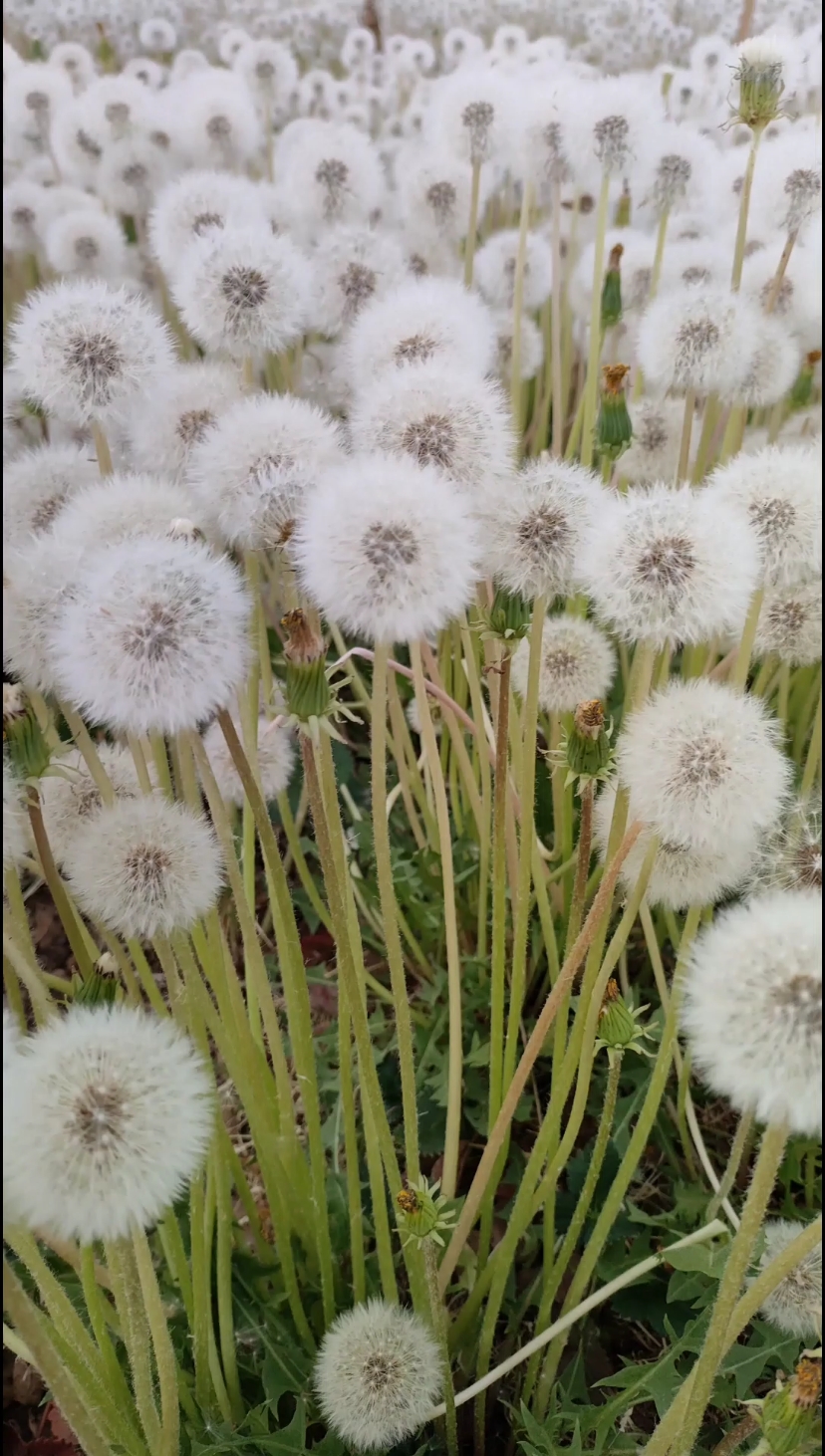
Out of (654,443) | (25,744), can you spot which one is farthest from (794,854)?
(654,443)

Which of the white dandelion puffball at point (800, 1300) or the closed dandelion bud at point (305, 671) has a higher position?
the closed dandelion bud at point (305, 671)

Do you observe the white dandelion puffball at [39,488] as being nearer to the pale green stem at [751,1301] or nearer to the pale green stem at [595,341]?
the pale green stem at [595,341]

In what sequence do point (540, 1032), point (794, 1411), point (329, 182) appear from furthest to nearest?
point (329, 182), point (540, 1032), point (794, 1411)

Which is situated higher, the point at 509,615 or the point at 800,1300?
the point at 509,615

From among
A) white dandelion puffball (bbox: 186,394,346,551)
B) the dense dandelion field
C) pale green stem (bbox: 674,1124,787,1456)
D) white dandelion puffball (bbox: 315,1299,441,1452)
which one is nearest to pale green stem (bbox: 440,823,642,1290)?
the dense dandelion field

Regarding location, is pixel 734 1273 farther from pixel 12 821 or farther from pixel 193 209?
pixel 193 209

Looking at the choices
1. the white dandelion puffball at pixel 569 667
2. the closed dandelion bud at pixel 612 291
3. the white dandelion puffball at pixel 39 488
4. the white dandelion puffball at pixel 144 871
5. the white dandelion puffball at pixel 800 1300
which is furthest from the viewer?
the closed dandelion bud at pixel 612 291

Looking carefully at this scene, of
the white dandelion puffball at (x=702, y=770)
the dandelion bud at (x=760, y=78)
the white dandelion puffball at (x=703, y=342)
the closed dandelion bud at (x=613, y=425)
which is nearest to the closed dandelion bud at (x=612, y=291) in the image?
the white dandelion puffball at (x=703, y=342)
